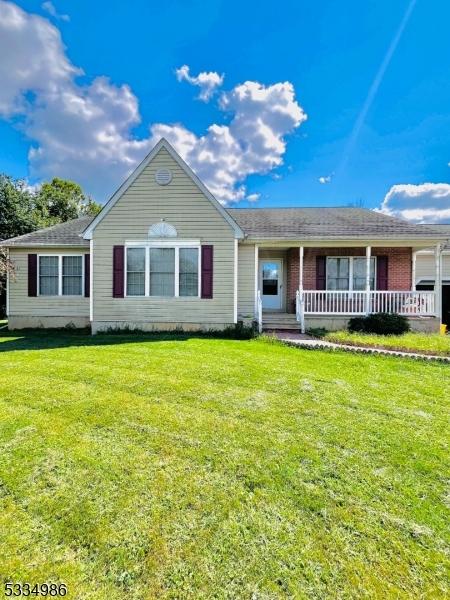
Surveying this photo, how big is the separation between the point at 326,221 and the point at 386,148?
804 centimetres

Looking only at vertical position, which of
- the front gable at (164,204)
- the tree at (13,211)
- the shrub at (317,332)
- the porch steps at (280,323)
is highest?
the tree at (13,211)

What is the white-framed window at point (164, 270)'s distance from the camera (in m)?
11.0

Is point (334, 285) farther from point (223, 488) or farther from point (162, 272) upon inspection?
point (223, 488)

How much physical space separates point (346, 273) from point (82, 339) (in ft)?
34.9

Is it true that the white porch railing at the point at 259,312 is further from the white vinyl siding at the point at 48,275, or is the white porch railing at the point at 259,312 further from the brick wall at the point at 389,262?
the white vinyl siding at the point at 48,275

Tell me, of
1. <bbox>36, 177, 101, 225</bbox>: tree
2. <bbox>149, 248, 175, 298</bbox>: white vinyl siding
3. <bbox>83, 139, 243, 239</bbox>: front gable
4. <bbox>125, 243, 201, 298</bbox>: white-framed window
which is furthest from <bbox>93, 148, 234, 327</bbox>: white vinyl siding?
<bbox>36, 177, 101, 225</bbox>: tree

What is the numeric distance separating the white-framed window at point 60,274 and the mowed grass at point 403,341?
32.8ft

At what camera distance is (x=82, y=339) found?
9812 mm

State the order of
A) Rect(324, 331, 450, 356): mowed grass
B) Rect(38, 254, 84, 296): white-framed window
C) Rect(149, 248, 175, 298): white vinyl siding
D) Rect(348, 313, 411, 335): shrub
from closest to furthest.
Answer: Rect(324, 331, 450, 356): mowed grass, Rect(348, 313, 411, 335): shrub, Rect(149, 248, 175, 298): white vinyl siding, Rect(38, 254, 84, 296): white-framed window

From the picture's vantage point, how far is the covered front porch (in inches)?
460

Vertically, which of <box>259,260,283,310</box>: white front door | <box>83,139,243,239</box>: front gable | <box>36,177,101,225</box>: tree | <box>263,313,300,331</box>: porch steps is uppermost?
<box>36,177,101,225</box>: tree

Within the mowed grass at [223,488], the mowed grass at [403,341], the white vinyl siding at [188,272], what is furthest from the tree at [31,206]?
the mowed grass at [403,341]

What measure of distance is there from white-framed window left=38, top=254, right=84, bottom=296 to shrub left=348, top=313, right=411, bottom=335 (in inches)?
438

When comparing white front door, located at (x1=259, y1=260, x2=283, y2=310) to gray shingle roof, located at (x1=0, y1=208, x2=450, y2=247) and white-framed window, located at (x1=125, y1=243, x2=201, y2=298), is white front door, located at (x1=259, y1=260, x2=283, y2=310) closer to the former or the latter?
gray shingle roof, located at (x1=0, y1=208, x2=450, y2=247)
